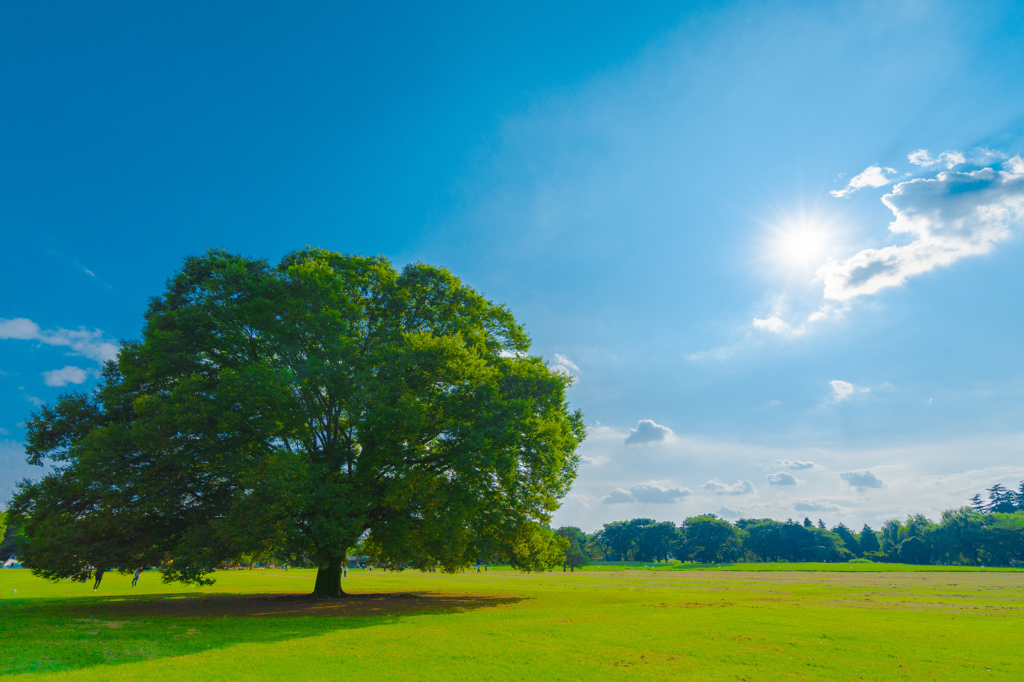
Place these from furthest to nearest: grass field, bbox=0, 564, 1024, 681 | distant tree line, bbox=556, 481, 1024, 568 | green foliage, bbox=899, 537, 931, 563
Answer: green foliage, bbox=899, 537, 931, 563 < distant tree line, bbox=556, 481, 1024, 568 < grass field, bbox=0, 564, 1024, 681

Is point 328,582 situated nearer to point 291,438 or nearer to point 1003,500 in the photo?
point 291,438

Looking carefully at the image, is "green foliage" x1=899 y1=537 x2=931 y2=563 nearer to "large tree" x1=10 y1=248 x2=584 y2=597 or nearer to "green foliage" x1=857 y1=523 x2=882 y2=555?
"green foliage" x1=857 y1=523 x2=882 y2=555

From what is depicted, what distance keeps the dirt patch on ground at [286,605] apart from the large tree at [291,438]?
83.5 inches

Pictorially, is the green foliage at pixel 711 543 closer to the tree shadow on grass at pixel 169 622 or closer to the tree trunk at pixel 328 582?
the tree shadow on grass at pixel 169 622

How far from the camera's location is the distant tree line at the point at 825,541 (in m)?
119

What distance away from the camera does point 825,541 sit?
159125 millimetres

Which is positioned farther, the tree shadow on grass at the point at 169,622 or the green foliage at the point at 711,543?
the green foliage at the point at 711,543

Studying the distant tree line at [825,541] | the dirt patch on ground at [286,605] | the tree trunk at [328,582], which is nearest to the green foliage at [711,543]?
the distant tree line at [825,541]

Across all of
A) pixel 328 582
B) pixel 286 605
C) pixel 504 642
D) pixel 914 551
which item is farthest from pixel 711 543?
pixel 504 642

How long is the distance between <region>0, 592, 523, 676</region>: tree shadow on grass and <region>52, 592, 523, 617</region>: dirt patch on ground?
0.04 meters

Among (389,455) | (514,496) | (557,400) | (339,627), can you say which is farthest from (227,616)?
(557,400)

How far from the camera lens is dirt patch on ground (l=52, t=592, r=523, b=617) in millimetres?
24766

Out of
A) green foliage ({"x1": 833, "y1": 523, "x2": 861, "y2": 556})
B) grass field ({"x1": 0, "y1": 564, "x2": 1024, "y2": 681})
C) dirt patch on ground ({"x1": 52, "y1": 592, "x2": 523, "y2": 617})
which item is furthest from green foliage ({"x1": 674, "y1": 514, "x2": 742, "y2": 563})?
dirt patch on ground ({"x1": 52, "y1": 592, "x2": 523, "y2": 617})

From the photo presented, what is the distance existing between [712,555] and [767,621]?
526ft
